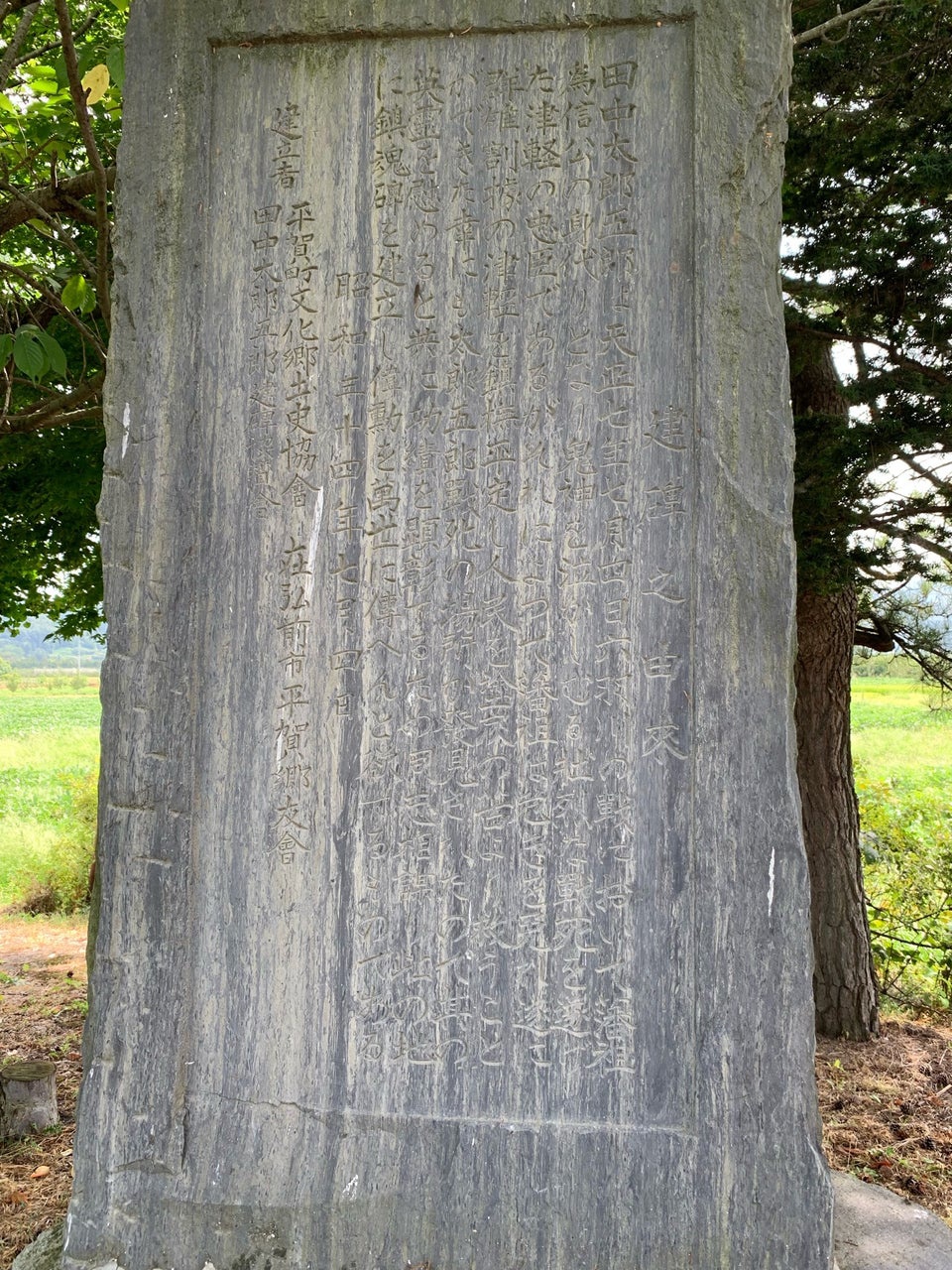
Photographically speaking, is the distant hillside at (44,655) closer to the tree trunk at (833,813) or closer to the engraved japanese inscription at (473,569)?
the tree trunk at (833,813)

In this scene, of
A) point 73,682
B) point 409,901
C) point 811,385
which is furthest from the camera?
point 73,682

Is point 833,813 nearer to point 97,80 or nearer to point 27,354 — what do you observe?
point 27,354

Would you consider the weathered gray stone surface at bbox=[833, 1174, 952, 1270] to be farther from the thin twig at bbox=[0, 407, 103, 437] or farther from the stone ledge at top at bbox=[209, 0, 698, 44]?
the thin twig at bbox=[0, 407, 103, 437]

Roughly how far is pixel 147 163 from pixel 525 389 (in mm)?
1293

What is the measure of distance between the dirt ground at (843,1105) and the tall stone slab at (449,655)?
123 cm

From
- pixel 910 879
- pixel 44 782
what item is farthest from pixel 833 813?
pixel 44 782

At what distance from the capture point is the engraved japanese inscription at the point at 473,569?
8.91 feet

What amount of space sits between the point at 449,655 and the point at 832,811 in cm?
327

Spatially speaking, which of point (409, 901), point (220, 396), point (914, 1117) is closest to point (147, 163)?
point (220, 396)

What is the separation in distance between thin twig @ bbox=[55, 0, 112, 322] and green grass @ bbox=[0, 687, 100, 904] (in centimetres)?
631

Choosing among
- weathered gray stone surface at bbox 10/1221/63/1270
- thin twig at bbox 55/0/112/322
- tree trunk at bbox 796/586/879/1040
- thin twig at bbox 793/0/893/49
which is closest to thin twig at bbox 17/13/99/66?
thin twig at bbox 55/0/112/322

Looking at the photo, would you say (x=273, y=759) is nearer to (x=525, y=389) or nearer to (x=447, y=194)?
(x=525, y=389)

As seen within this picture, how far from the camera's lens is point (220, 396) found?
A: 2900 mm

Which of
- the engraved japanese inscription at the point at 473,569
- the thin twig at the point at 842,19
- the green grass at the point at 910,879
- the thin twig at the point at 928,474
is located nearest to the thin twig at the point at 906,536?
the thin twig at the point at 928,474
